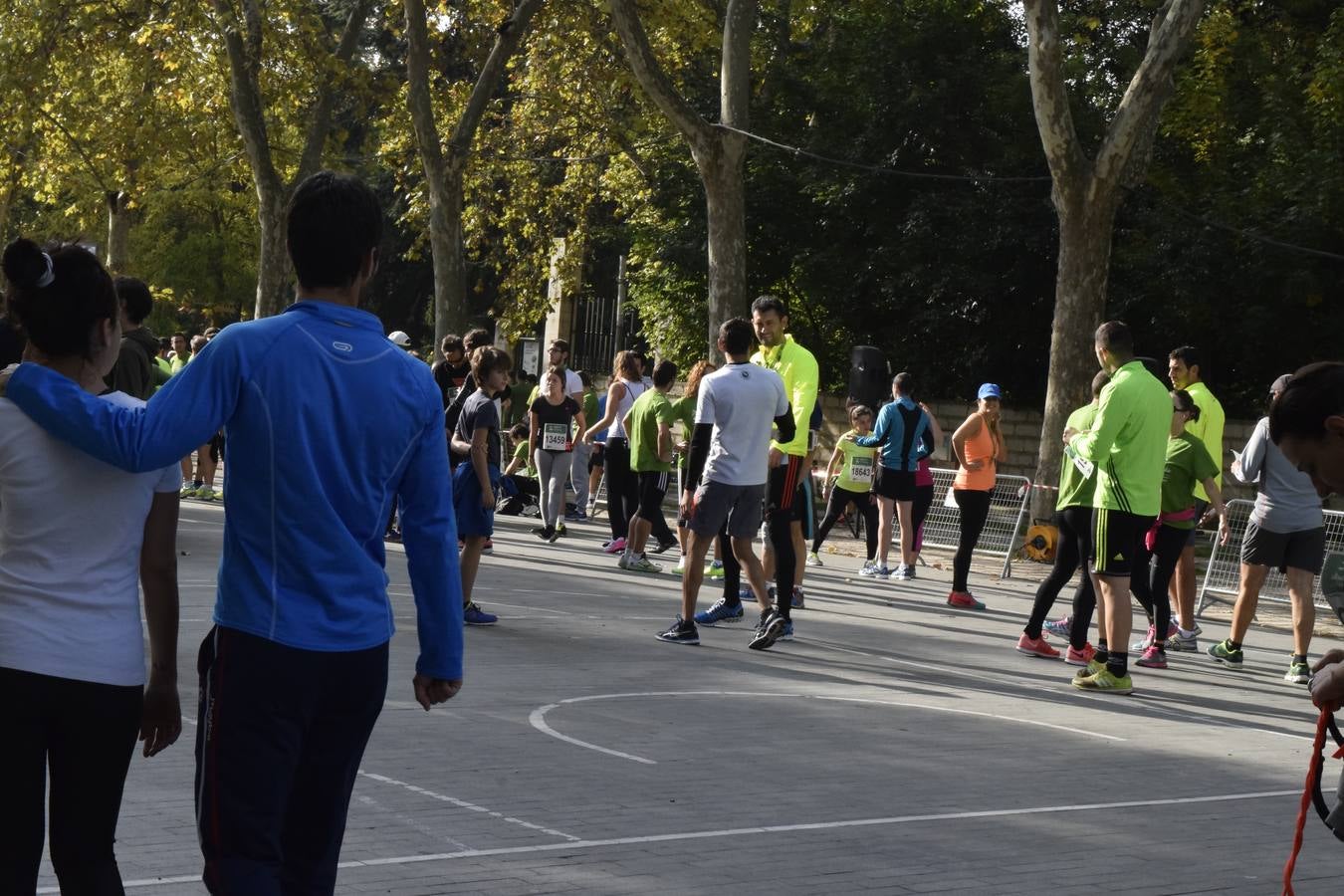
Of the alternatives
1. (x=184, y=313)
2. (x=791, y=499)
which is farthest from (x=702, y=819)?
(x=184, y=313)

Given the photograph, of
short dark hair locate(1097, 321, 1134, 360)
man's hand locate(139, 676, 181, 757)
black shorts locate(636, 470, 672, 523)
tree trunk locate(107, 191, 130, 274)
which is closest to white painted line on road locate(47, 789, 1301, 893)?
man's hand locate(139, 676, 181, 757)

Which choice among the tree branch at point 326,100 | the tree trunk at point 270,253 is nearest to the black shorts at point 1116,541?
the tree trunk at point 270,253

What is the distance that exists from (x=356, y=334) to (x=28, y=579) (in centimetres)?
83

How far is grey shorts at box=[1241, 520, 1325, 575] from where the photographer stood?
11883mm

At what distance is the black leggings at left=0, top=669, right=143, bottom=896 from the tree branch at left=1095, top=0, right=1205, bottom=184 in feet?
59.3

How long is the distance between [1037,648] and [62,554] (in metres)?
9.53

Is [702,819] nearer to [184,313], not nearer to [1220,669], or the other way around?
[1220,669]

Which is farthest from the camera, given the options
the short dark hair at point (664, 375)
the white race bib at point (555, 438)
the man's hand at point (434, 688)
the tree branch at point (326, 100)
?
the tree branch at point (326, 100)

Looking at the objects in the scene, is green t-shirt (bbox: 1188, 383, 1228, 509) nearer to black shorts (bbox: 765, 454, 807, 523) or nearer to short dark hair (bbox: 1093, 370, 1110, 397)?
short dark hair (bbox: 1093, 370, 1110, 397)

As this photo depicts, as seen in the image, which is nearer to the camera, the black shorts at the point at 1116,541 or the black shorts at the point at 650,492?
the black shorts at the point at 1116,541

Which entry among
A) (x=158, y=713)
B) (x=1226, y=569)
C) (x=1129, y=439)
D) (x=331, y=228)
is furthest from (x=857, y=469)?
(x=331, y=228)

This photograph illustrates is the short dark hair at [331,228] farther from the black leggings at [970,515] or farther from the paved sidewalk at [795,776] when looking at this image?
the black leggings at [970,515]

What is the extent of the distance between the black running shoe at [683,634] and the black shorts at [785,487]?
3.19ft

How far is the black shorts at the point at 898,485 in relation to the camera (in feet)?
56.3
